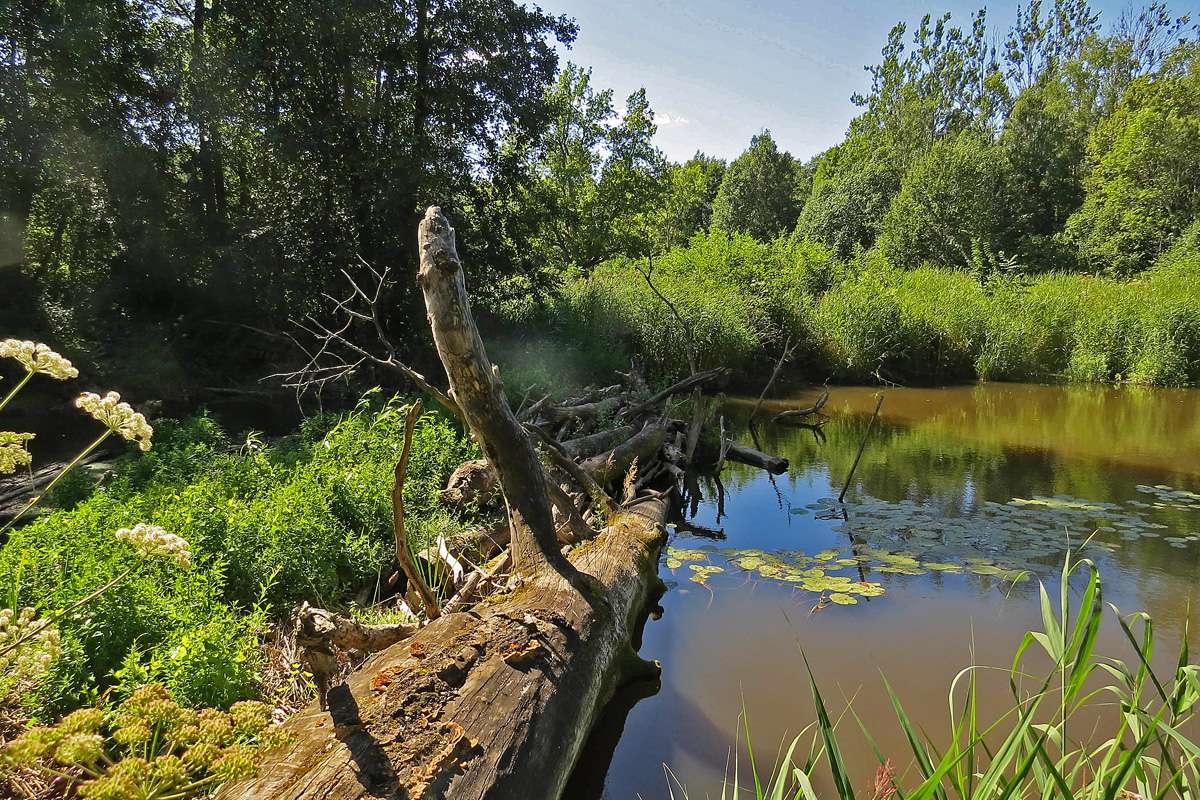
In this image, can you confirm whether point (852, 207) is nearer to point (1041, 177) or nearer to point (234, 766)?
point (1041, 177)

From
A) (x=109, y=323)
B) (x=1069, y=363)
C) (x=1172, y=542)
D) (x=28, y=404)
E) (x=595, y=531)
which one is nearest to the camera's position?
(x=595, y=531)

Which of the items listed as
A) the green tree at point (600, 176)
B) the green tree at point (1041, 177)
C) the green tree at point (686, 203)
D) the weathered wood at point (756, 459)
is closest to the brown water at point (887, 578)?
the weathered wood at point (756, 459)

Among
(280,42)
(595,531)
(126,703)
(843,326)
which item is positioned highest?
(280,42)

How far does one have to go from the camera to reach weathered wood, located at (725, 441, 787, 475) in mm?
8133

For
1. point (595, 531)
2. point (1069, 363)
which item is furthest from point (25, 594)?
point (1069, 363)

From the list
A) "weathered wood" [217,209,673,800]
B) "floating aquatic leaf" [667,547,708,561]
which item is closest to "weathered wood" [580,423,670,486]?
"floating aquatic leaf" [667,547,708,561]

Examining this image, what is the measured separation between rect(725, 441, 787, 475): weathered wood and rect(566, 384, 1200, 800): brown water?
252 millimetres

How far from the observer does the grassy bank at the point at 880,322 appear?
14.1 meters

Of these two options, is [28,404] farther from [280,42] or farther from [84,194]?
[280,42]

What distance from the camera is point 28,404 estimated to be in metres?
10.1

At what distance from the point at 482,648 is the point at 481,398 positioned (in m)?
1.21

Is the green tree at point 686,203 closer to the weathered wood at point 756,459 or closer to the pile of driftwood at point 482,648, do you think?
the weathered wood at point 756,459

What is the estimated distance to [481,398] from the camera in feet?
10.7

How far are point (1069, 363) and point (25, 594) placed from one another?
67.2 ft
